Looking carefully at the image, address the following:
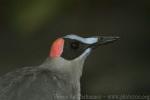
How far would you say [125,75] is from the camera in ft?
35.7

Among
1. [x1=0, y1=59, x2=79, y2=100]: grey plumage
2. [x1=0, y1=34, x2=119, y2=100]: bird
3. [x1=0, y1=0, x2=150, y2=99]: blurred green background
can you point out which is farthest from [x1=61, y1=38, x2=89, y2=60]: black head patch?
[x1=0, y1=0, x2=150, y2=99]: blurred green background

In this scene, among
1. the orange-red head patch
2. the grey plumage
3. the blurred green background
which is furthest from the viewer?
the blurred green background

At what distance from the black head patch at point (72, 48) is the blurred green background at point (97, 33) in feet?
10.1

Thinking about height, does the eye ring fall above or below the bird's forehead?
below

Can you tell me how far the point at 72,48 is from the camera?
7492 mm

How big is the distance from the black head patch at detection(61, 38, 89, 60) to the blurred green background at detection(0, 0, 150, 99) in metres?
3.08

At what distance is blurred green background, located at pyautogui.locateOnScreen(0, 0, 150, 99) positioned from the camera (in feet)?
35.2

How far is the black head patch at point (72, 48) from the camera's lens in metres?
7.45

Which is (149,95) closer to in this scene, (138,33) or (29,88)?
(138,33)

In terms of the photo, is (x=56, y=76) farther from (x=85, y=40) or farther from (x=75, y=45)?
(x=85, y=40)

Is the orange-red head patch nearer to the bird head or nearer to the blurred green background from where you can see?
the bird head

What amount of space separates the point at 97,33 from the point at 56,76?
3.59 m

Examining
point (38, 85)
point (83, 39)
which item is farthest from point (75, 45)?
point (38, 85)

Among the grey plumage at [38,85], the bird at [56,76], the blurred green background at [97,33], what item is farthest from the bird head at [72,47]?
the blurred green background at [97,33]
